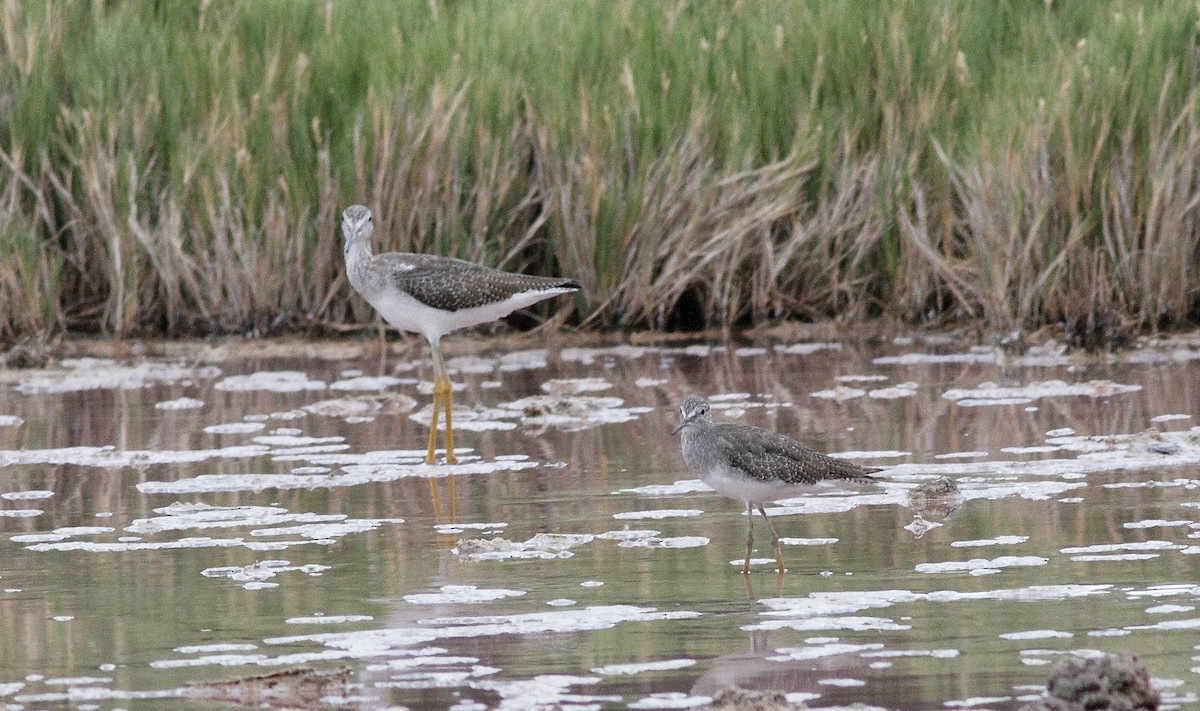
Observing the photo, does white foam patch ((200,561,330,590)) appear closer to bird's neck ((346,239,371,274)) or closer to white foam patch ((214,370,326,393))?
bird's neck ((346,239,371,274))

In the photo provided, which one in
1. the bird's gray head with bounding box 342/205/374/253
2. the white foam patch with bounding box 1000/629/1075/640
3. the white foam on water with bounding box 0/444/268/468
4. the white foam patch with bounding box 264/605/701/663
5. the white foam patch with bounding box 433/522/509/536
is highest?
the bird's gray head with bounding box 342/205/374/253

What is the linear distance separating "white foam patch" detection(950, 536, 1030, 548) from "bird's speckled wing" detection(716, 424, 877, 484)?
0.50 m

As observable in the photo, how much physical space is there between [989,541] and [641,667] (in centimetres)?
205

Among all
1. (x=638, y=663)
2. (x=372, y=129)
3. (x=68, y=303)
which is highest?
(x=372, y=129)

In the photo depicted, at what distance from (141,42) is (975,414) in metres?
6.60

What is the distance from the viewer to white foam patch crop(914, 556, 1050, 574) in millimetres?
6634

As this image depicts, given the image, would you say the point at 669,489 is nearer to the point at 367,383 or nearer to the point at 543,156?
the point at 367,383

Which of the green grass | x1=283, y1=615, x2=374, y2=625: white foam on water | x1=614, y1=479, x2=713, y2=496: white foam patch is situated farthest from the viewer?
the green grass

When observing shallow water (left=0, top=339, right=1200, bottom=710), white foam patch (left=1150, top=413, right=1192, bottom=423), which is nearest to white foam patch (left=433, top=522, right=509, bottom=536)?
shallow water (left=0, top=339, right=1200, bottom=710)

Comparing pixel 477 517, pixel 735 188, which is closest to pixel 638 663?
pixel 477 517

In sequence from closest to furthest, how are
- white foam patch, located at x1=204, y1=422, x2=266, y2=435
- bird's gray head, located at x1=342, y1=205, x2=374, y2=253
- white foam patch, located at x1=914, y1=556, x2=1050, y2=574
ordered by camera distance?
white foam patch, located at x1=914, y1=556, x2=1050, y2=574
white foam patch, located at x1=204, y1=422, x2=266, y2=435
bird's gray head, located at x1=342, y1=205, x2=374, y2=253

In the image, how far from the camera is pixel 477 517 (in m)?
7.99

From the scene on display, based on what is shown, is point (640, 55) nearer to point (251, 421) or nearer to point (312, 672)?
point (251, 421)

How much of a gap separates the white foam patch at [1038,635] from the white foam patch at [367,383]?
657 centimetres
